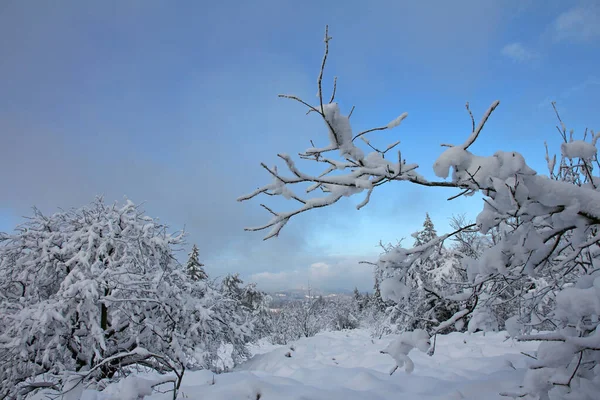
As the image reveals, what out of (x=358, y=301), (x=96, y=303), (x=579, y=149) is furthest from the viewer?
(x=358, y=301)

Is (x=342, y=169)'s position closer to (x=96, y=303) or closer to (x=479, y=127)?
(x=479, y=127)

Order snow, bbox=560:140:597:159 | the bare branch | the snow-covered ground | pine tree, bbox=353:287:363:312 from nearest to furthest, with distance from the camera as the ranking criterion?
1. the bare branch
2. snow, bbox=560:140:597:159
3. the snow-covered ground
4. pine tree, bbox=353:287:363:312

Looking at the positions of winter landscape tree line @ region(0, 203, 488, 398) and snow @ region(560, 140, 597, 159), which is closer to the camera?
snow @ region(560, 140, 597, 159)

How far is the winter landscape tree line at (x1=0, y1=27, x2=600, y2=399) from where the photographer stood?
58.2 inches

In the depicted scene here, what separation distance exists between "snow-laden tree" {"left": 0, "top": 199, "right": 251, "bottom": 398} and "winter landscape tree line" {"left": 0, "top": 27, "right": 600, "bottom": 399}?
1.0 inches

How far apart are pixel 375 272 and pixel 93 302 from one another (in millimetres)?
4378

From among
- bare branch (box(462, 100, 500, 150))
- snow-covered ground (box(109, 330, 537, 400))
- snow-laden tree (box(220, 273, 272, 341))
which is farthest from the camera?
snow-laden tree (box(220, 273, 272, 341))

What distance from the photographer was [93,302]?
4.62m

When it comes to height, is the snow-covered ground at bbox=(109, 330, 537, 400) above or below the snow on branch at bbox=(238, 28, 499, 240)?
below

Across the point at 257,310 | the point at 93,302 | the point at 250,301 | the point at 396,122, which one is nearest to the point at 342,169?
the point at 396,122

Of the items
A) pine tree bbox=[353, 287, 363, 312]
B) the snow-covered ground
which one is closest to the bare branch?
the snow-covered ground

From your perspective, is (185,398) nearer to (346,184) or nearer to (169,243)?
(346,184)

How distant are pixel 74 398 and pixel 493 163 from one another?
455 centimetres

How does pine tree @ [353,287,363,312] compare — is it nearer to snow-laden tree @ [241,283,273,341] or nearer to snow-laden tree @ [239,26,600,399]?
snow-laden tree @ [241,283,273,341]
